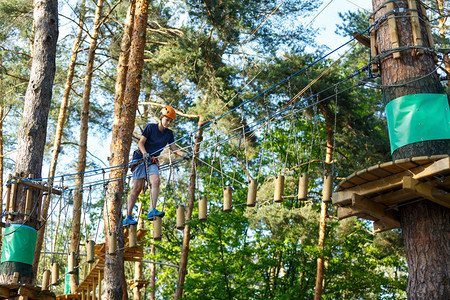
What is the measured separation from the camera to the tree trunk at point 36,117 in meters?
7.00

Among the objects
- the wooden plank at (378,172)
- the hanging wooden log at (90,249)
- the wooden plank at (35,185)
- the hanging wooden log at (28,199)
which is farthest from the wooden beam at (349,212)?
the hanging wooden log at (28,199)

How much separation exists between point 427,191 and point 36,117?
5180 mm

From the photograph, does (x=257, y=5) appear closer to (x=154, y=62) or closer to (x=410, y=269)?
(x=154, y=62)

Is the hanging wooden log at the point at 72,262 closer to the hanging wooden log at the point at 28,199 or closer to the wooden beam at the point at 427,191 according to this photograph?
the hanging wooden log at the point at 28,199

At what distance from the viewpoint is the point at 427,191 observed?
4.54 m

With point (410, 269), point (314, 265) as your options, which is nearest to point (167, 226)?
point (314, 265)

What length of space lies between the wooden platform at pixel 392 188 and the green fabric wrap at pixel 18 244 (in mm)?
4003

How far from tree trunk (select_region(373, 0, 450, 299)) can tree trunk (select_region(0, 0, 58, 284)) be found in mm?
4535

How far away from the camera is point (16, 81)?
16516 millimetres

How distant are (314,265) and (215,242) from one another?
2.84 metres

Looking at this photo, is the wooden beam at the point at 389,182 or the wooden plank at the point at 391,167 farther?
the wooden plank at the point at 391,167

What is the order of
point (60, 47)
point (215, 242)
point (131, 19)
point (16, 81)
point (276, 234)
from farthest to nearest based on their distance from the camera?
point (60, 47) < point (16, 81) < point (215, 242) < point (276, 234) < point (131, 19)

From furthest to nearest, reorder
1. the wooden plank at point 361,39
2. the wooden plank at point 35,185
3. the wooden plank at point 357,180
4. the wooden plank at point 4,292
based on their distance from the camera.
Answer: the wooden plank at point 35,185, the wooden plank at point 4,292, the wooden plank at point 361,39, the wooden plank at point 357,180

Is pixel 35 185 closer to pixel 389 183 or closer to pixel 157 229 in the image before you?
pixel 157 229
